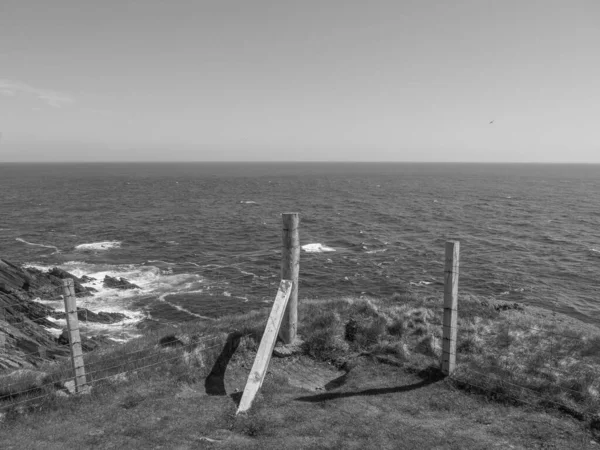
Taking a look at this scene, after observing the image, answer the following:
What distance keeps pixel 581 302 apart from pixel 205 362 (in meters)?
32.7

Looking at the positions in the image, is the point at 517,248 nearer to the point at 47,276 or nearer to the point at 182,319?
the point at 182,319

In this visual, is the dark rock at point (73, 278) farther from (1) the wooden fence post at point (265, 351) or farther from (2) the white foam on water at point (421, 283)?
(1) the wooden fence post at point (265, 351)

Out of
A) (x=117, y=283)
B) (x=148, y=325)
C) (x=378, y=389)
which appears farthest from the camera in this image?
(x=117, y=283)

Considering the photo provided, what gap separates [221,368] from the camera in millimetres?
11367

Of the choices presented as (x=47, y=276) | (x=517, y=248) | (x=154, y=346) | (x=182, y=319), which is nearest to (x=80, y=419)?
(x=154, y=346)

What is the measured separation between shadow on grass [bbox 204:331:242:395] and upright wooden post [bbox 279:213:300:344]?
1.38 m

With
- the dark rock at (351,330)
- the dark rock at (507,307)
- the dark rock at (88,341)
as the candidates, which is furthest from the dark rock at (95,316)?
the dark rock at (507,307)

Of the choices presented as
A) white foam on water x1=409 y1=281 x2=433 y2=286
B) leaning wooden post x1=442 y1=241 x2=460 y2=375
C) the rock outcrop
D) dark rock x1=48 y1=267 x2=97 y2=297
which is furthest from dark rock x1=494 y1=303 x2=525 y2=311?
dark rock x1=48 y1=267 x2=97 y2=297

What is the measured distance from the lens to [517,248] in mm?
51094

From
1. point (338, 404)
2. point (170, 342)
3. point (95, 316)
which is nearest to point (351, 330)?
point (338, 404)

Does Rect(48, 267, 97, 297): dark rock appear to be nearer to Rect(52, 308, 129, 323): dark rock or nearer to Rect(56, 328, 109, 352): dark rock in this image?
Rect(52, 308, 129, 323): dark rock

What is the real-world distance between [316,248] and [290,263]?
3845cm

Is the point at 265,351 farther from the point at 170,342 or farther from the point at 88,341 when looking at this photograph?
the point at 88,341

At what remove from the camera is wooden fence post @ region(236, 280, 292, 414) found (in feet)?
31.2
